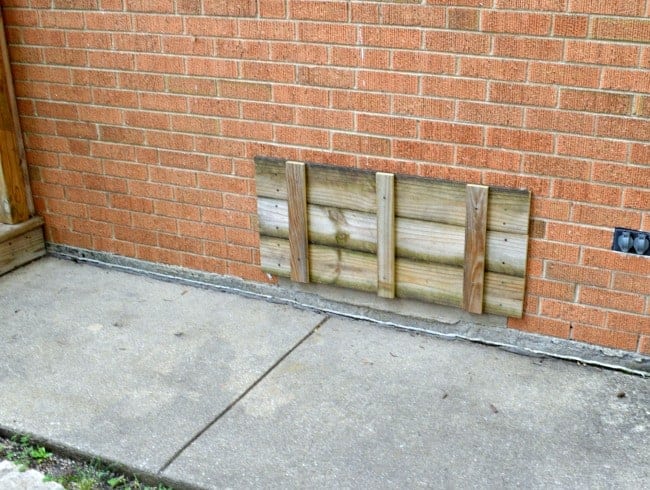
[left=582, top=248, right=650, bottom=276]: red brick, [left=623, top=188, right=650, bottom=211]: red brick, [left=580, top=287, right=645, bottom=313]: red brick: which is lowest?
[left=580, top=287, right=645, bottom=313]: red brick

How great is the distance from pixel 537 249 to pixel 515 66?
0.76m

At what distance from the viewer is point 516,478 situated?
2779 mm

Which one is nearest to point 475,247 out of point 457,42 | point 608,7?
point 457,42

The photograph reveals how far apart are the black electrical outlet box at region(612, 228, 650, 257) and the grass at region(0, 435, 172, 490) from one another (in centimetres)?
196

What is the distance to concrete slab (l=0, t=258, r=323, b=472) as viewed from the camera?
3.13 meters

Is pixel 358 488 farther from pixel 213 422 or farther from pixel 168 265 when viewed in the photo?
pixel 168 265

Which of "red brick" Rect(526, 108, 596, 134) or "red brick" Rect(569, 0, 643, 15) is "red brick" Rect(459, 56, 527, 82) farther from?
"red brick" Rect(569, 0, 643, 15)

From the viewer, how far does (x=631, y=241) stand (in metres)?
3.27

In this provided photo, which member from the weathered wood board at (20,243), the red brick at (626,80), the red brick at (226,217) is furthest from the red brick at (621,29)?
the weathered wood board at (20,243)

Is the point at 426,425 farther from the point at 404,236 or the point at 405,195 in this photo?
the point at 405,195

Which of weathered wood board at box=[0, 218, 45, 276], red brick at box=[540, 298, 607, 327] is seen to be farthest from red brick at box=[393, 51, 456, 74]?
weathered wood board at box=[0, 218, 45, 276]

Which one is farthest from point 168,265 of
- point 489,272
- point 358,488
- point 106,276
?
point 358,488

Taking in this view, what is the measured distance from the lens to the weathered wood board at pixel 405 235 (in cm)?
349

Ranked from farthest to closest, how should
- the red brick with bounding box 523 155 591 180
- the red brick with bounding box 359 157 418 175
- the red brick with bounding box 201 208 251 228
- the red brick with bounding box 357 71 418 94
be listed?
the red brick with bounding box 201 208 251 228 < the red brick with bounding box 359 157 418 175 < the red brick with bounding box 357 71 418 94 < the red brick with bounding box 523 155 591 180
